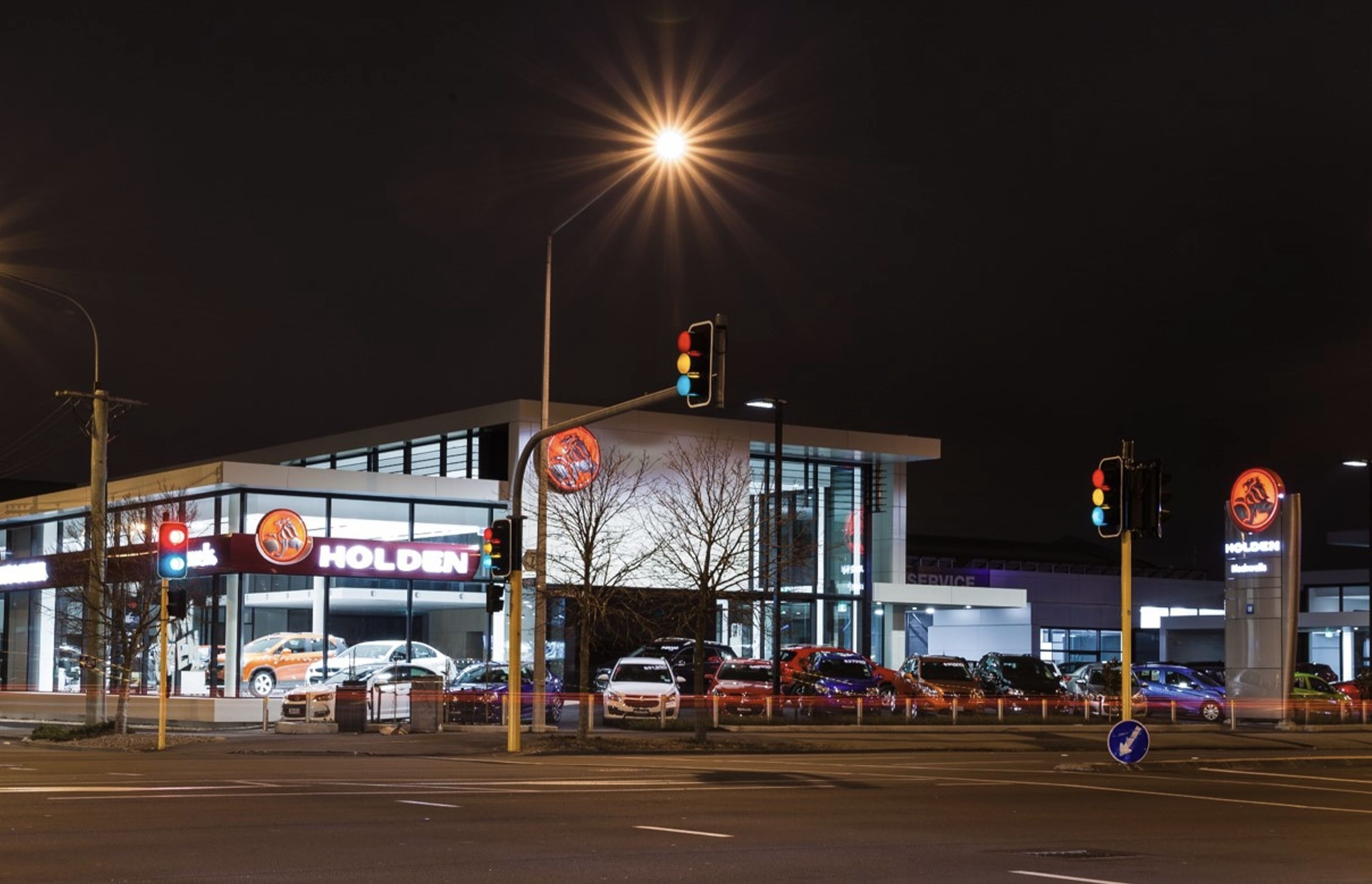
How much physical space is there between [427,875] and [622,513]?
3956cm

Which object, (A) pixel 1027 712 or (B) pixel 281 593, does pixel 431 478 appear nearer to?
(B) pixel 281 593

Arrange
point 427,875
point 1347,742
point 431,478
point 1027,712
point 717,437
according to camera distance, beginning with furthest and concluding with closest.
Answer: point 717,437 → point 431,478 → point 1027,712 → point 1347,742 → point 427,875

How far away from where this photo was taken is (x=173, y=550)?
1174 inches

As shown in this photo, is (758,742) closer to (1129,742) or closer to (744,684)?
(1129,742)

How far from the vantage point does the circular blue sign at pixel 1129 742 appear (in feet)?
80.3

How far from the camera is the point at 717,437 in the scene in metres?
53.0

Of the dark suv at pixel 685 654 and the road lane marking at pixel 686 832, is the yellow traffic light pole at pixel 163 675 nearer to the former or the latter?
the dark suv at pixel 685 654

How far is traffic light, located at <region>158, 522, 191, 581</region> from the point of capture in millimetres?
29484

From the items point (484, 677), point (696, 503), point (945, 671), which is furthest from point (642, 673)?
point (945, 671)

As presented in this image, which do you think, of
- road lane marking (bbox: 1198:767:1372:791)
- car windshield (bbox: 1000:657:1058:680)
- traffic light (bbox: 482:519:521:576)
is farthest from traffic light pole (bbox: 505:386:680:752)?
car windshield (bbox: 1000:657:1058:680)

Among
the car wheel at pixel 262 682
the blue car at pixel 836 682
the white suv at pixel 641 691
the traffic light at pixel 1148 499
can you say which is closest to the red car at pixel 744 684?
the blue car at pixel 836 682

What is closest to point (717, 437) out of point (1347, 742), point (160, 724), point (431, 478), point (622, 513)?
point (622, 513)

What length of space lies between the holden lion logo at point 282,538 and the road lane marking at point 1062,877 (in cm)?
3427

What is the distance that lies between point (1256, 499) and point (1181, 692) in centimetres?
717
